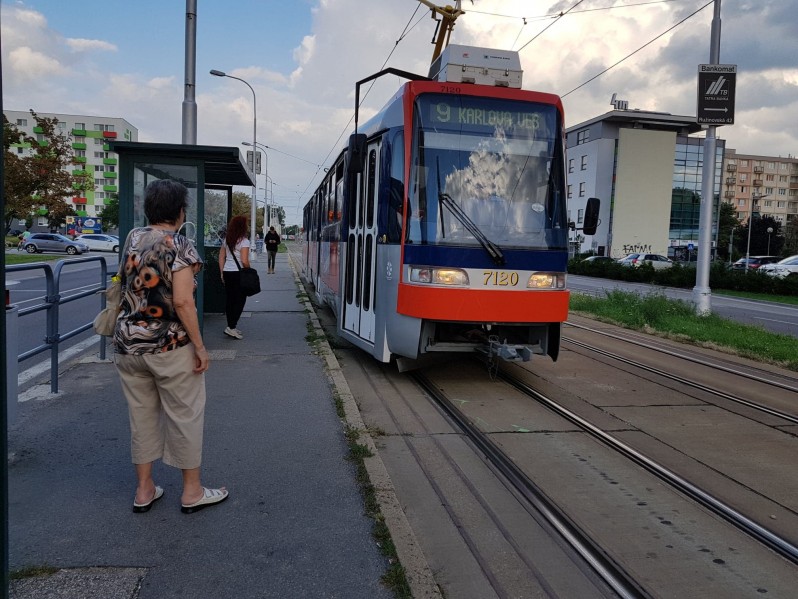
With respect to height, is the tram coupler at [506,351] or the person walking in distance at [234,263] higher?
the person walking in distance at [234,263]

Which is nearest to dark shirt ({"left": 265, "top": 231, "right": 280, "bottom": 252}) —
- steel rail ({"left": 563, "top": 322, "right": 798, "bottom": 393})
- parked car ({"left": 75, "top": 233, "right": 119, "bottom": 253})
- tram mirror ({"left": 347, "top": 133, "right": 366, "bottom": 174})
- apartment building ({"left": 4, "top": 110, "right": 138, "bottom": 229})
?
steel rail ({"left": 563, "top": 322, "right": 798, "bottom": 393})

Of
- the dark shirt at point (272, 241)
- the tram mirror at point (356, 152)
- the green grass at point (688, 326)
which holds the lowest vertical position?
the green grass at point (688, 326)

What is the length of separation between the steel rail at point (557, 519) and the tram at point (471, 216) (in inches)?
50.0

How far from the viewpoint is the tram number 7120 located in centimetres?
720

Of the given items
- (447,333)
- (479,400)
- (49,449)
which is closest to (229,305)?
(447,333)

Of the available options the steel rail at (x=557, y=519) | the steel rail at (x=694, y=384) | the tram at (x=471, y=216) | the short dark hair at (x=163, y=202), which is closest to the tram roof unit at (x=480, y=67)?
the tram at (x=471, y=216)

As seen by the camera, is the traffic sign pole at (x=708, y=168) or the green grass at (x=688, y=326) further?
the traffic sign pole at (x=708, y=168)

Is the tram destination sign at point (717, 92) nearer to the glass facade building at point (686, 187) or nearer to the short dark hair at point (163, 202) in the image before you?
the short dark hair at point (163, 202)

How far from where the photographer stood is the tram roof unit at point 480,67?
7863 mm

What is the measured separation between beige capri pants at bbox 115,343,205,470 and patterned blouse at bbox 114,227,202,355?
7 cm

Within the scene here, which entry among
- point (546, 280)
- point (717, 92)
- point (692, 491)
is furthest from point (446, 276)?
point (717, 92)

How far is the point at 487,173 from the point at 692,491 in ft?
13.0

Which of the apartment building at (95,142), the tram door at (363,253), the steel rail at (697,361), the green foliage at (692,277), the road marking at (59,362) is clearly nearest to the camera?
the road marking at (59,362)

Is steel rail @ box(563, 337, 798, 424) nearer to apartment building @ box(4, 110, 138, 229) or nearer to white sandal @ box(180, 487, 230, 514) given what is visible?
white sandal @ box(180, 487, 230, 514)
